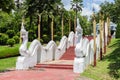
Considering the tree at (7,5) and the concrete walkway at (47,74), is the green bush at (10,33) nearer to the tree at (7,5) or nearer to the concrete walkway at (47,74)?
the concrete walkway at (47,74)

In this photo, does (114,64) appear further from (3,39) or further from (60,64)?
(3,39)

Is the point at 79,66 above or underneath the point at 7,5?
underneath

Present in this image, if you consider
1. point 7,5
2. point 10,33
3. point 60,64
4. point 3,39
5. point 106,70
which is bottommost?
point 106,70

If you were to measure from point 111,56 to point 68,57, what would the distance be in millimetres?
3334

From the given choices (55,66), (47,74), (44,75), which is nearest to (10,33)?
(55,66)

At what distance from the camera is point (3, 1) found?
58.6ft

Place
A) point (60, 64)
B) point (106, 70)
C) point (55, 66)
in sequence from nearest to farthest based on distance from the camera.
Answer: point (106, 70) < point (55, 66) < point (60, 64)

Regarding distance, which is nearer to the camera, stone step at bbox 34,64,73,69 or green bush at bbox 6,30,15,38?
stone step at bbox 34,64,73,69

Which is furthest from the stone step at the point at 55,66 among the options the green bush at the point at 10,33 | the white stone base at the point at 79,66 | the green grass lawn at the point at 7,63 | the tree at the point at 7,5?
the green bush at the point at 10,33

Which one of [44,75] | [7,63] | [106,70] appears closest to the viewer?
[44,75]

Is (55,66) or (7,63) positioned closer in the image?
(55,66)

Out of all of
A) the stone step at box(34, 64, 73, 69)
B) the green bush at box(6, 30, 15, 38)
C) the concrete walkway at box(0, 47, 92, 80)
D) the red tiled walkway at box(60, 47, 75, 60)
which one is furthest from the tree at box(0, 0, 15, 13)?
the green bush at box(6, 30, 15, 38)

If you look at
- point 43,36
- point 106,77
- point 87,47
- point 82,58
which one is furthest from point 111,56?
point 43,36

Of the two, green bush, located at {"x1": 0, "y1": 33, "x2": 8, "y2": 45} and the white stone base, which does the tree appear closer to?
the white stone base
